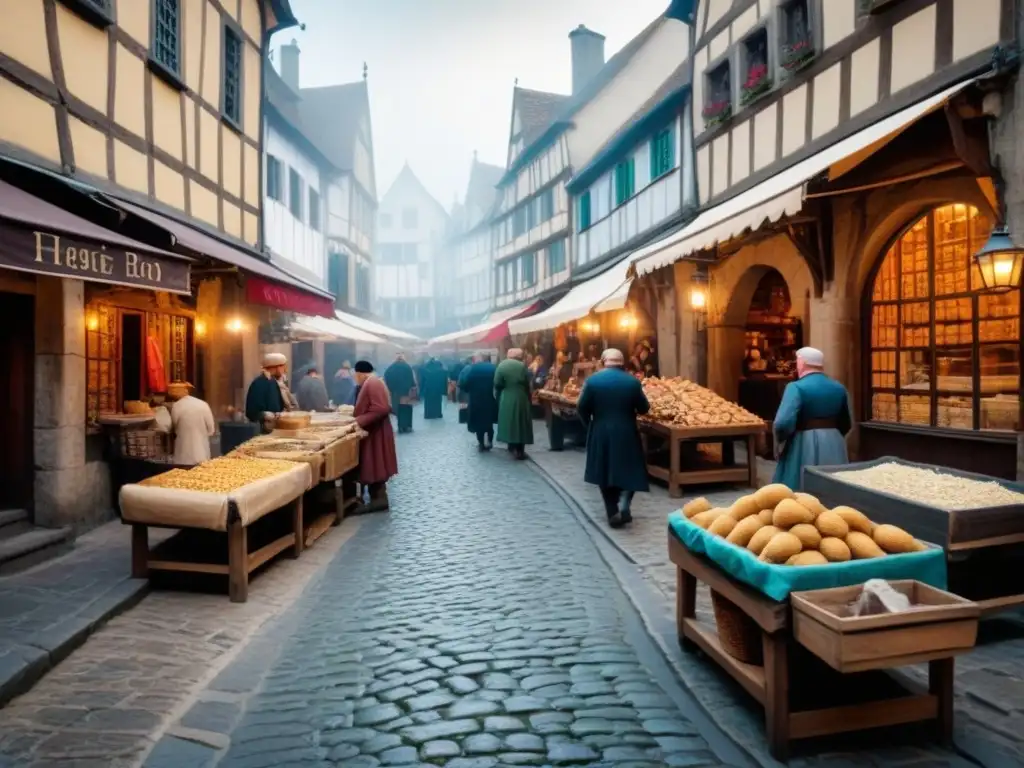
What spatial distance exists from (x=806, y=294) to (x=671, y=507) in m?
3.88

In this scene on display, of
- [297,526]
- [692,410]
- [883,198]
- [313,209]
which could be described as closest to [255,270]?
[297,526]

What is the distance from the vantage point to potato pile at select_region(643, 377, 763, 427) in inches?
355

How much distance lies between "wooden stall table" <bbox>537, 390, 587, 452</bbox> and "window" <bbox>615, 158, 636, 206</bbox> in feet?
19.3

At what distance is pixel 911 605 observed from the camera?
3.08 meters

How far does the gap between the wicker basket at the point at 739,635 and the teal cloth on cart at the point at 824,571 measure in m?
0.25

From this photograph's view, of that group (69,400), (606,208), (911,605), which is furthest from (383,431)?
(606,208)

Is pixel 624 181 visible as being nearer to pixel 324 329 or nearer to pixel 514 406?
pixel 514 406

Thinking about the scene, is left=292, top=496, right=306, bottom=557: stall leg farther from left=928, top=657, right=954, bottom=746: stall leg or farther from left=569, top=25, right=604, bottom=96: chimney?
left=569, top=25, right=604, bottom=96: chimney

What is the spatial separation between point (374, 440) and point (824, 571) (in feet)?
20.1

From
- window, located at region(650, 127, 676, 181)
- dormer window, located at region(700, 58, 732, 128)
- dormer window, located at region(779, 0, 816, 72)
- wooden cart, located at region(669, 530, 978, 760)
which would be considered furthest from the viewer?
window, located at region(650, 127, 676, 181)

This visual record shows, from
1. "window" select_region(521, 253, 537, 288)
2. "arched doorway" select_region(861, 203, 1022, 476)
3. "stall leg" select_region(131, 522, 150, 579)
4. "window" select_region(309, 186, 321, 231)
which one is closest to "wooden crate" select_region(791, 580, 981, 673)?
"stall leg" select_region(131, 522, 150, 579)

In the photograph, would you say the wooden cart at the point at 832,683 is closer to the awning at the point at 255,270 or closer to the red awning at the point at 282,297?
the awning at the point at 255,270

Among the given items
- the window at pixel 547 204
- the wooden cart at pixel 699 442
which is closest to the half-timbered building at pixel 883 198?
the wooden cart at pixel 699 442

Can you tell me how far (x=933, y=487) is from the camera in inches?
185
